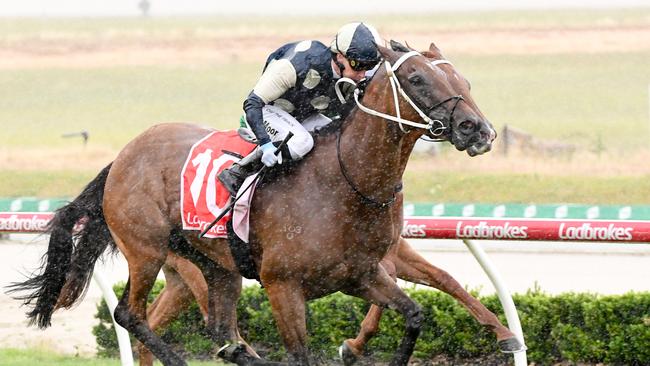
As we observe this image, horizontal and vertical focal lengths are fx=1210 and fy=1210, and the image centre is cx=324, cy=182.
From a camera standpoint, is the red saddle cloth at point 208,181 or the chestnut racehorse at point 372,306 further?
the chestnut racehorse at point 372,306

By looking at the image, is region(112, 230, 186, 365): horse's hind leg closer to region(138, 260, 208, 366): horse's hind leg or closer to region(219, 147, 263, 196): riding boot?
region(138, 260, 208, 366): horse's hind leg

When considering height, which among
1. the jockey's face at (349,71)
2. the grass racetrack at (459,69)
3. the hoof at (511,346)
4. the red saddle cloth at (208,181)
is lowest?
the hoof at (511,346)

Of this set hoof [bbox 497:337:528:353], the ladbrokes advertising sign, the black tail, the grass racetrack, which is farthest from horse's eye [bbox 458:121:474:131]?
the grass racetrack

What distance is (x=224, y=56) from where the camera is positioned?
3147 cm

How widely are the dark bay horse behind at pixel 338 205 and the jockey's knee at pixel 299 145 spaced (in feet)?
0.14

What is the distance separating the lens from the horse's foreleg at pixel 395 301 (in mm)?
4812

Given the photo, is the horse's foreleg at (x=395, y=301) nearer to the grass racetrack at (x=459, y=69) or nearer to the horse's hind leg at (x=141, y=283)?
the horse's hind leg at (x=141, y=283)

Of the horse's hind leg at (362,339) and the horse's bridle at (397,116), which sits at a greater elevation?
the horse's bridle at (397,116)

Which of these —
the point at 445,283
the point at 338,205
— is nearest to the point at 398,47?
the point at 338,205

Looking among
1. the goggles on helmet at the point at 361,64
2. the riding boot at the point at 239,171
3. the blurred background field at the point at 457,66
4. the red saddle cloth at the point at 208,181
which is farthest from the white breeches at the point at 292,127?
the blurred background field at the point at 457,66

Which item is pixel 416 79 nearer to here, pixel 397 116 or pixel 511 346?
pixel 397 116

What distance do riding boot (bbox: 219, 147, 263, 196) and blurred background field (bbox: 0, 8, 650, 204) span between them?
446 inches

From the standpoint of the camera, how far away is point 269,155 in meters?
4.78

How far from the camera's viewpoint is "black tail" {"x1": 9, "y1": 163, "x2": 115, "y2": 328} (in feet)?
19.3
